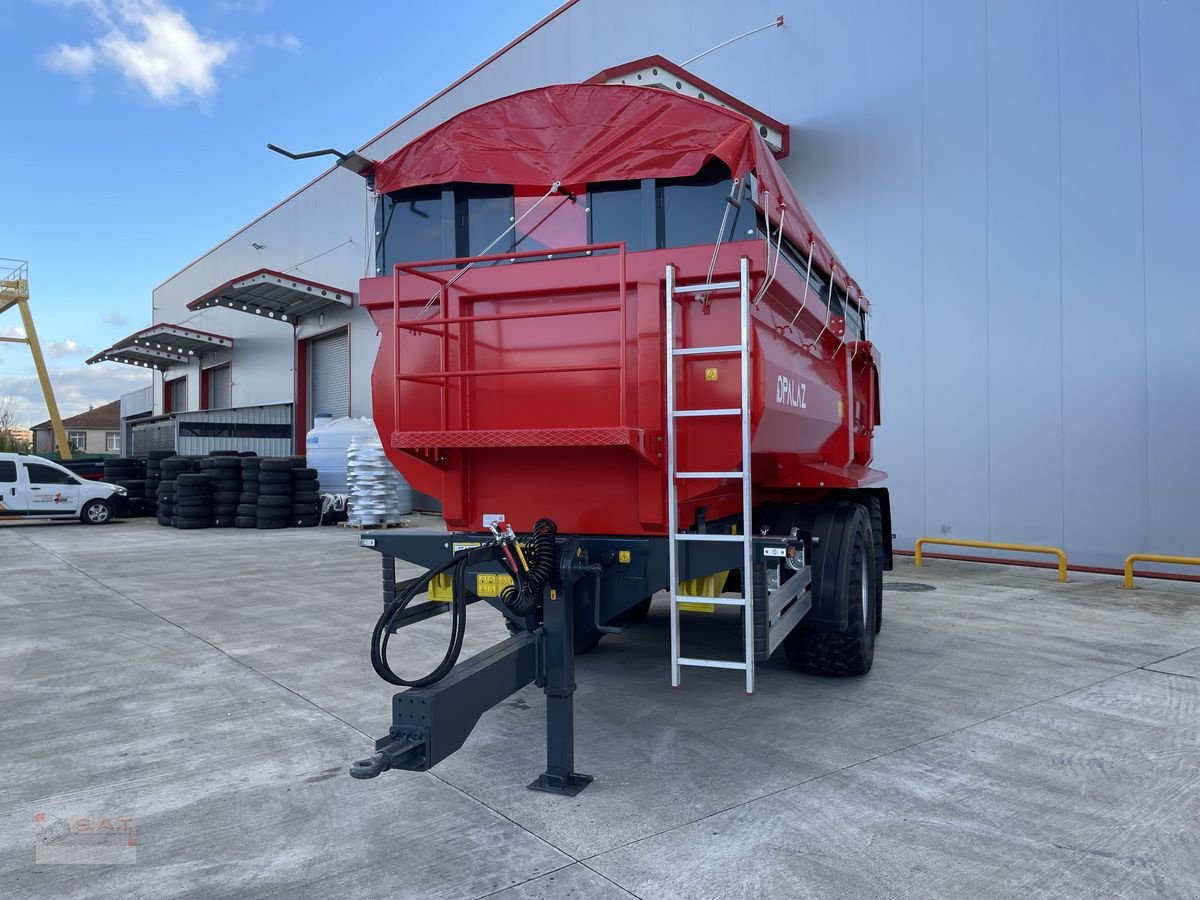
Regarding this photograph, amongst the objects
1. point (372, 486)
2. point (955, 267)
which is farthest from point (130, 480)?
point (955, 267)

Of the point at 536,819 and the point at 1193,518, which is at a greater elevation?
the point at 1193,518

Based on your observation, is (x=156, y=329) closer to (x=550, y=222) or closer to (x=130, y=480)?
(x=130, y=480)

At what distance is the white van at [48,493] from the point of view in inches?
671

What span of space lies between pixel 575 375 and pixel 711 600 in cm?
128

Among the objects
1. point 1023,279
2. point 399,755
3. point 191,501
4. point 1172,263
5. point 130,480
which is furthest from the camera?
point 130,480

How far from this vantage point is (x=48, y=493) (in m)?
17.4

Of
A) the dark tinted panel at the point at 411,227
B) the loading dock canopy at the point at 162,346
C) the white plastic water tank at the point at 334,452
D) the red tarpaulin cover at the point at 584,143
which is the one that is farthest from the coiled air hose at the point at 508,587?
the loading dock canopy at the point at 162,346

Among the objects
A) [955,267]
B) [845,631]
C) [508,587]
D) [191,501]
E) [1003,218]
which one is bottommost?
[845,631]

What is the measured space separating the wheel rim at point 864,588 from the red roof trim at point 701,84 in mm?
6757

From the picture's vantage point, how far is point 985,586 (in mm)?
9156

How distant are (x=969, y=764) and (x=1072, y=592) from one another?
581 centimetres

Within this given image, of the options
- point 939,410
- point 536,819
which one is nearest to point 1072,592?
point 939,410

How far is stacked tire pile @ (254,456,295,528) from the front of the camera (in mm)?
16859

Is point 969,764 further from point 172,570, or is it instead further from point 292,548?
point 292,548
